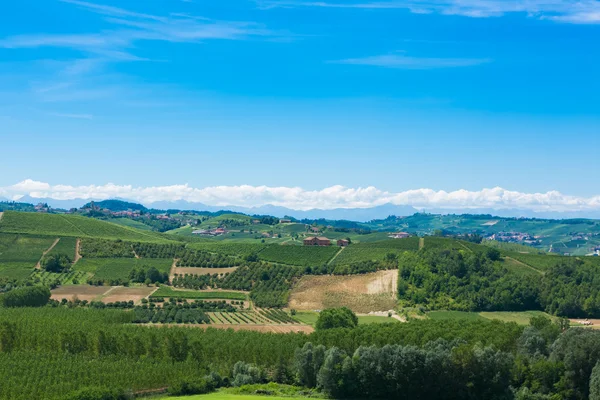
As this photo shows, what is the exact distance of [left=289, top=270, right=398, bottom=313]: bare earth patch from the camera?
139 metres

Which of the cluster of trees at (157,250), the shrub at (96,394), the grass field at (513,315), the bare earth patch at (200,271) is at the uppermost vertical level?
the cluster of trees at (157,250)

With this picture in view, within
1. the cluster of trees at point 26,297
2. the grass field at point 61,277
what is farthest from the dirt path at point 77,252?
the cluster of trees at point 26,297

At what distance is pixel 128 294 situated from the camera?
143375mm

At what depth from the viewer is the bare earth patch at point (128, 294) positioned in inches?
5467

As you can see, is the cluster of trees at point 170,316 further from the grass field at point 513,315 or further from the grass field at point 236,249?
the grass field at point 236,249

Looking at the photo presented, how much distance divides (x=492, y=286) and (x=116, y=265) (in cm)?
9212

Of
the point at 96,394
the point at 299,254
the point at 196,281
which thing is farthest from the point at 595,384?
the point at 299,254

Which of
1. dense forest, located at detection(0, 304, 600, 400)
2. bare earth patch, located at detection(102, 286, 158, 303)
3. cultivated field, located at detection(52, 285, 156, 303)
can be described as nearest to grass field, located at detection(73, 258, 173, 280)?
cultivated field, located at detection(52, 285, 156, 303)

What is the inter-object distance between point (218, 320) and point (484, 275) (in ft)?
206

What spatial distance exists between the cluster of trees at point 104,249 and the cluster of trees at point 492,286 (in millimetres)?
76687

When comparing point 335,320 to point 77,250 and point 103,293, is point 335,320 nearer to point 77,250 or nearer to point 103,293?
point 103,293

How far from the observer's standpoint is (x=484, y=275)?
149 m

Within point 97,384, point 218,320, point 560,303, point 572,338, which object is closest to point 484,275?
point 560,303

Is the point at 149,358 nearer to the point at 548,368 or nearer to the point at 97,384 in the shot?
the point at 97,384
